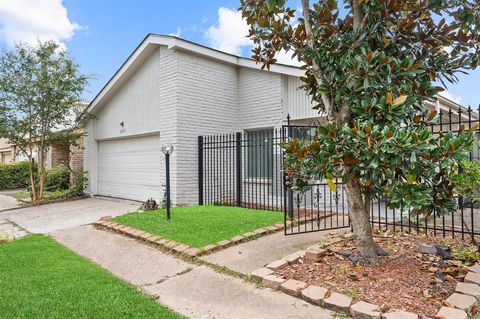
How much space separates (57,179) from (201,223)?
12.1 metres

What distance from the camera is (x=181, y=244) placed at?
5.27 metres

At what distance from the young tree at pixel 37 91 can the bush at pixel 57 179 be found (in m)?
2.97

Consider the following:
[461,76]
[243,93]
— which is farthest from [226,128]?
[461,76]

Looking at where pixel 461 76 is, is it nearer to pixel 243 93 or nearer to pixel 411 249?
pixel 411 249

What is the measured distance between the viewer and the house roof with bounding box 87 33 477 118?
29.7ft

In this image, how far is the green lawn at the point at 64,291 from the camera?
320 centimetres

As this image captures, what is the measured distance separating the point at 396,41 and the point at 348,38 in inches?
24.9

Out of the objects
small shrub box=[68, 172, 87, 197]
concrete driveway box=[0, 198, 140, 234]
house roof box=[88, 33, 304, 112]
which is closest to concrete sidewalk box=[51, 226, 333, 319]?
concrete driveway box=[0, 198, 140, 234]

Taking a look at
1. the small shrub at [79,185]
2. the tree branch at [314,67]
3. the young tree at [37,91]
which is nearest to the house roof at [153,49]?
the young tree at [37,91]

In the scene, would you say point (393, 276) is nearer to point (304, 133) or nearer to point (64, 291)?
point (304, 133)

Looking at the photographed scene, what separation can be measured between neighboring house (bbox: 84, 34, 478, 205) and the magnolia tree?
152 inches

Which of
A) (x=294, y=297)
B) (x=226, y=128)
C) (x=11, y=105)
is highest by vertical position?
(x=11, y=105)

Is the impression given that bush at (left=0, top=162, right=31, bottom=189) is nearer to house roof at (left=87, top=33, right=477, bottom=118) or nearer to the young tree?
the young tree

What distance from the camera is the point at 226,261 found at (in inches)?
180
